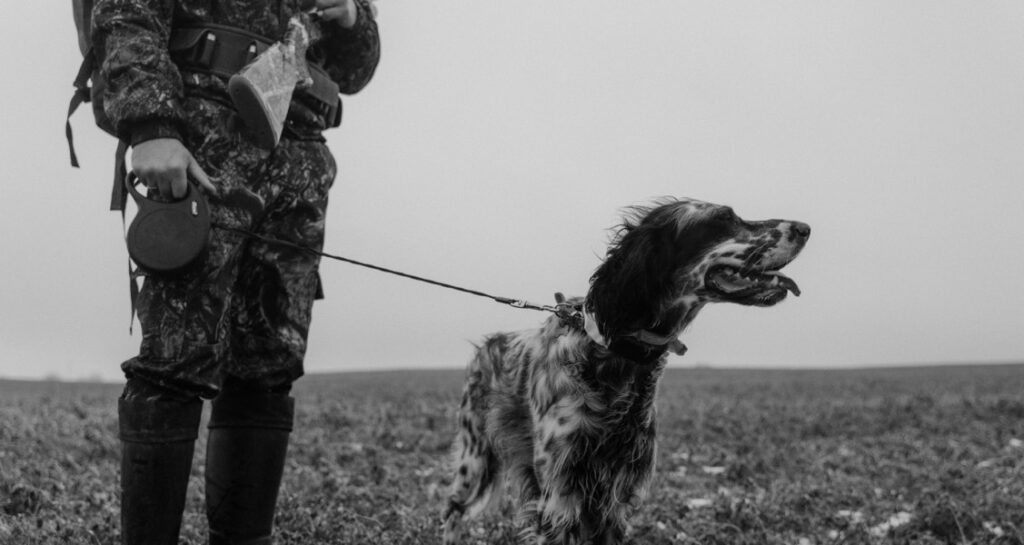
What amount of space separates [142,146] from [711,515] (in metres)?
4.62

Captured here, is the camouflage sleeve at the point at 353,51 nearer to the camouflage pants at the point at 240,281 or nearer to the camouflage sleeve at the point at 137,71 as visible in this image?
the camouflage pants at the point at 240,281

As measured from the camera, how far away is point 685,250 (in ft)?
14.3

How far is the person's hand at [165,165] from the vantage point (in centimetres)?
338

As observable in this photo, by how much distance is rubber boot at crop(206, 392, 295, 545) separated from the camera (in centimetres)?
399

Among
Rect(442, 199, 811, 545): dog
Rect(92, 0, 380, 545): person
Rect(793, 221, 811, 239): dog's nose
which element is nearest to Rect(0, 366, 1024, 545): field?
Rect(442, 199, 811, 545): dog

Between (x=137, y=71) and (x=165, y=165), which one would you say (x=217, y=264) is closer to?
(x=165, y=165)

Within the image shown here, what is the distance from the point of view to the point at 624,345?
4.22 meters

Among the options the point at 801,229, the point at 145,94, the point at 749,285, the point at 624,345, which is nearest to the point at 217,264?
the point at 145,94

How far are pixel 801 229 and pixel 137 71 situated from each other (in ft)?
9.01

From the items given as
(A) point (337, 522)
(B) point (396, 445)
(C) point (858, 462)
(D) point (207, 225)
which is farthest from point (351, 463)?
(D) point (207, 225)

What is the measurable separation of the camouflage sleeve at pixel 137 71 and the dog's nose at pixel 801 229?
2.56 metres

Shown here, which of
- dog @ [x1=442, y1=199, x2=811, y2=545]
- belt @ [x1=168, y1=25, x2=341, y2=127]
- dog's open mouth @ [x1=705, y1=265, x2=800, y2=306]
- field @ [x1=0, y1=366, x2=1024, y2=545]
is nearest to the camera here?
belt @ [x1=168, y1=25, x2=341, y2=127]

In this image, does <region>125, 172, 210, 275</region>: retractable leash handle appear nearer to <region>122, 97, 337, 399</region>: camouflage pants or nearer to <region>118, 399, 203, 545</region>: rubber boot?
<region>122, 97, 337, 399</region>: camouflage pants

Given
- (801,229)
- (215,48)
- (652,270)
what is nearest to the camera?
(215,48)
